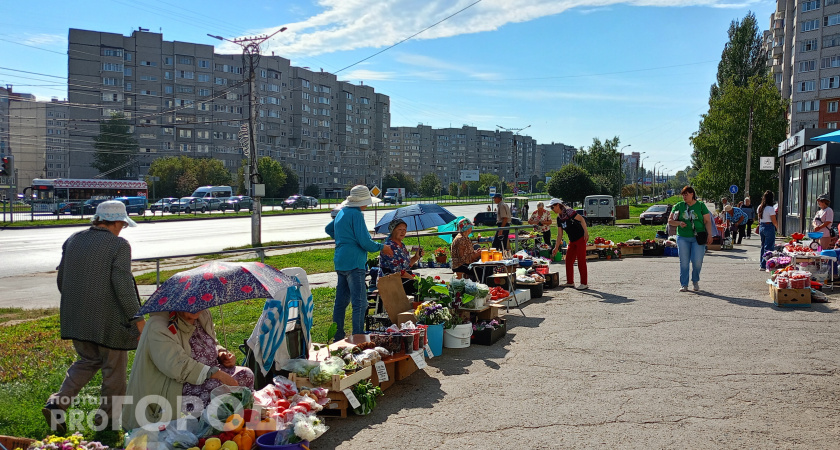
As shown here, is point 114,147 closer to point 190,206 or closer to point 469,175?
point 190,206

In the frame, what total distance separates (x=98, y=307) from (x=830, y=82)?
278 feet

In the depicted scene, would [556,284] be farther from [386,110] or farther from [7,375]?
[386,110]

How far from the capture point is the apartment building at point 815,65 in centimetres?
7056

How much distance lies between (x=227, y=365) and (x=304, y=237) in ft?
82.0

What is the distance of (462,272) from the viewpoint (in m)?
10.7

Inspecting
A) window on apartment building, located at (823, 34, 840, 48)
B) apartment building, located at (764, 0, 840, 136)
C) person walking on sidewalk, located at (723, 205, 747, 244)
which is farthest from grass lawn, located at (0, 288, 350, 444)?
window on apartment building, located at (823, 34, 840, 48)

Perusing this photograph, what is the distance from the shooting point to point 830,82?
71000mm

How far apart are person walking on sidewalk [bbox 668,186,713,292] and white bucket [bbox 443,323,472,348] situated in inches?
229

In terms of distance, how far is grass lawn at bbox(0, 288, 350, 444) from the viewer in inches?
202

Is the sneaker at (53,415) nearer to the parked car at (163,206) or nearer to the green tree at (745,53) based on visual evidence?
the parked car at (163,206)

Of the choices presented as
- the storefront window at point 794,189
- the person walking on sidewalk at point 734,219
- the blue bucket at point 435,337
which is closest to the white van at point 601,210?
the storefront window at point 794,189

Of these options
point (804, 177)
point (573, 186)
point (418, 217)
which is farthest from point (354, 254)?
point (573, 186)

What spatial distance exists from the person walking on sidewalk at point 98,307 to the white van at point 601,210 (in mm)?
39879

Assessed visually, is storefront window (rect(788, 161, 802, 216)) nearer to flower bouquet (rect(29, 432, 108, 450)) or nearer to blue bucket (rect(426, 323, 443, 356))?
blue bucket (rect(426, 323, 443, 356))
